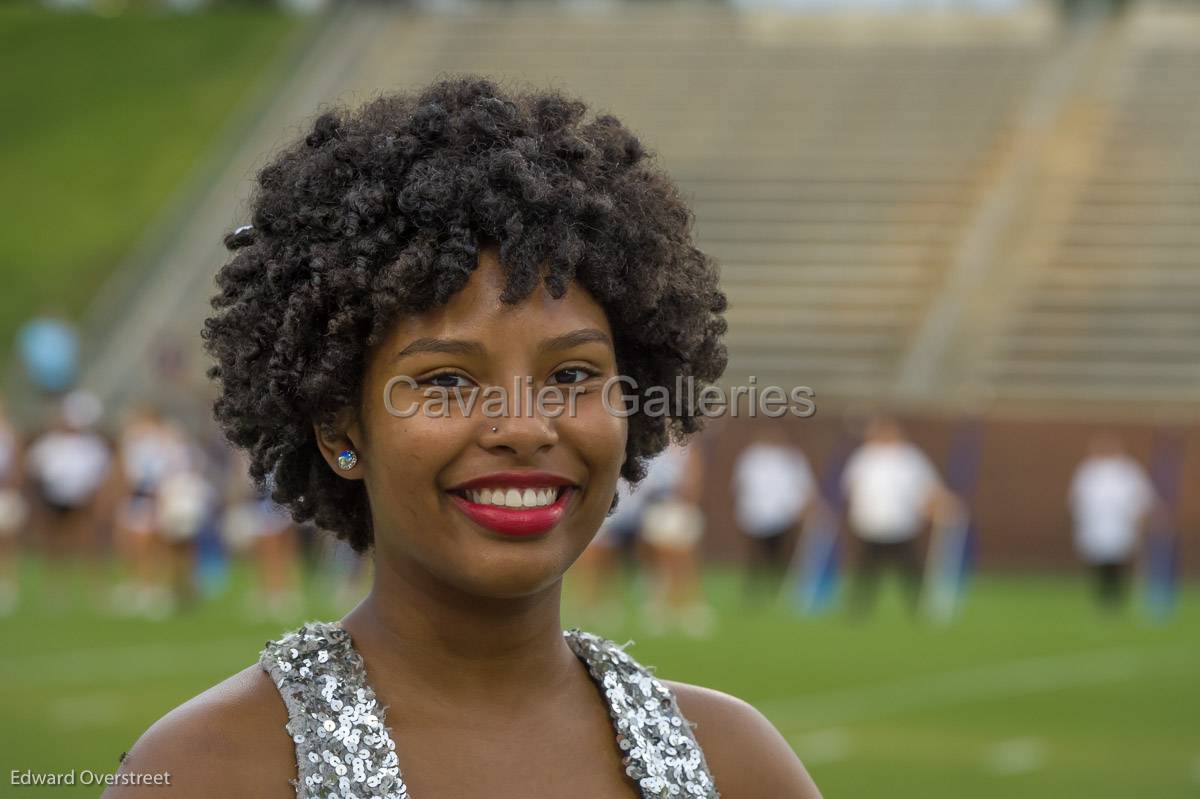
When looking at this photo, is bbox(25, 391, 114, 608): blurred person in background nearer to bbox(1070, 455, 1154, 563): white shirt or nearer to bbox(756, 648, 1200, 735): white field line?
bbox(756, 648, 1200, 735): white field line

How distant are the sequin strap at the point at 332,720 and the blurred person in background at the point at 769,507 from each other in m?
15.5

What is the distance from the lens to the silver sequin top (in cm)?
235

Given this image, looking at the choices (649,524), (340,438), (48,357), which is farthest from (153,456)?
(340,438)

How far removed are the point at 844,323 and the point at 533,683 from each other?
20274mm

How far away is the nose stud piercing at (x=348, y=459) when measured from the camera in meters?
2.57

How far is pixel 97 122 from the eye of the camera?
28719 millimetres

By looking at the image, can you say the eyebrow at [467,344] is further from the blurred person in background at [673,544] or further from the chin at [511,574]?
the blurred person in background at [673,544]

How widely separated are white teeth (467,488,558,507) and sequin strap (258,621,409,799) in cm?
27

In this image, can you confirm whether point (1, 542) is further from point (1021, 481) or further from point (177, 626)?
point (1021, 481)

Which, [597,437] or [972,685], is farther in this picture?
[972,685]

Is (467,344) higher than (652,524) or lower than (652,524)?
lower

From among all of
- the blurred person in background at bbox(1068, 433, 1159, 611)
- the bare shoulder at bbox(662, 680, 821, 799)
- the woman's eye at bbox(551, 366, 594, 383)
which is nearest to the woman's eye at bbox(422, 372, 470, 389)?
the woman's eye at bbox(551, 366, 594, 383)

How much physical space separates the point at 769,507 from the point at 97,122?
568 inches

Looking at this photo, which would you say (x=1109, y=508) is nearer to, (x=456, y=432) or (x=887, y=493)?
(x=887, y=493)
